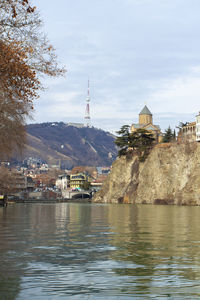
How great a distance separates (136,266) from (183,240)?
7.52m

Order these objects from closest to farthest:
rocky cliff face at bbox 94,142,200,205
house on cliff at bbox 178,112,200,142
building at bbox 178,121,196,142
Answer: rocky cliff face at bbox 94,142,200,205 < house on cliff at bbox 178,112,200,142 < building at bbox 178,121,196,142

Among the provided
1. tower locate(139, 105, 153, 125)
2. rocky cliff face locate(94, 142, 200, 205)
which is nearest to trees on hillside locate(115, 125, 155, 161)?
rocky cliff face locate(94, 142, 200, 205)

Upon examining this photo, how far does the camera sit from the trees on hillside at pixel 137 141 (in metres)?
124

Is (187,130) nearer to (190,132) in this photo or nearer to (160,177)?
(190,132)

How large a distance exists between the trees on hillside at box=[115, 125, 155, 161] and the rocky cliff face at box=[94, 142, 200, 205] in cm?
254

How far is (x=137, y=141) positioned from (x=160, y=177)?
55.2ft

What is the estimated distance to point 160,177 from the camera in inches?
4488

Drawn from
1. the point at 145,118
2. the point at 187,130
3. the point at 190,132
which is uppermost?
the point at 145,118

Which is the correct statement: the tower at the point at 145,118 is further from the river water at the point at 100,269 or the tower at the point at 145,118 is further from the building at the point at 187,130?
the river water at the point at 100,269

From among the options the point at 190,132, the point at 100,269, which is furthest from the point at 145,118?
the point at 100,269

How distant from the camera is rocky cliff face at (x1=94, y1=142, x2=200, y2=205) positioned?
102m

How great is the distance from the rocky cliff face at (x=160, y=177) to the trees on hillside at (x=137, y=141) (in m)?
2.54

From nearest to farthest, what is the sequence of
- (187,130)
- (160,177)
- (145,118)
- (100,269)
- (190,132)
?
(100,269) < (160,177) < (190,132) < (187,130) < (145,118)

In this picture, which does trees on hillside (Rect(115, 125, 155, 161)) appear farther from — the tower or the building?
the tower
